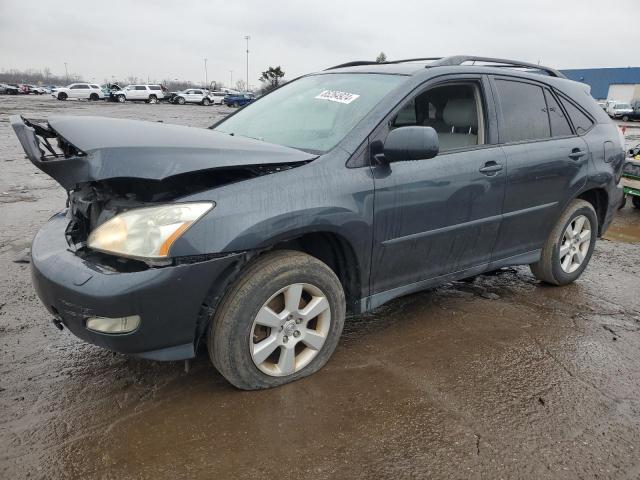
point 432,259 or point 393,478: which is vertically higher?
point 432,259

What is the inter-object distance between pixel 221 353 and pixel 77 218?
3.51 ft

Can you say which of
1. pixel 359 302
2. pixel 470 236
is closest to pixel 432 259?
pixel 470 236

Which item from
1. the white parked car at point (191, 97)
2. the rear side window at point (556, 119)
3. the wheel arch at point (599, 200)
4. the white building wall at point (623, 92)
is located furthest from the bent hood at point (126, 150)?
the white building wall at point (623, 92)

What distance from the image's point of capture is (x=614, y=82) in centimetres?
6303

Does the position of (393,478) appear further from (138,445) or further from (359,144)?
(359,144)

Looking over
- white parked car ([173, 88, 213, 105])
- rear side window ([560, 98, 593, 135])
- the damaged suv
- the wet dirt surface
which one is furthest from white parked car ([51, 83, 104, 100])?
rear side window ([560, 98, 593, 135])

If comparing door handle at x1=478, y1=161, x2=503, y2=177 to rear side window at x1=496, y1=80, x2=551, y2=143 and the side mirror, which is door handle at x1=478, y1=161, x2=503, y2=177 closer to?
rear side window at x1=496, y1=80, x2=551, y2=143

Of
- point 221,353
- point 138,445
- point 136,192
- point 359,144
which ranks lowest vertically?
point 138,445

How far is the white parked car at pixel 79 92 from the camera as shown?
45.2 meters

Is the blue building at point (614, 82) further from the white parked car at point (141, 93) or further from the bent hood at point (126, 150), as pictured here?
the bent hood at point (126, 150)

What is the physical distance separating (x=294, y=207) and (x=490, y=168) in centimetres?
153

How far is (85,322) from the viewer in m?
2.23

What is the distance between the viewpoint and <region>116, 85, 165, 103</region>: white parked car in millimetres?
46000

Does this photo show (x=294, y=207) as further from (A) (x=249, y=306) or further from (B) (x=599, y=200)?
(B) (x=599, y=200)
